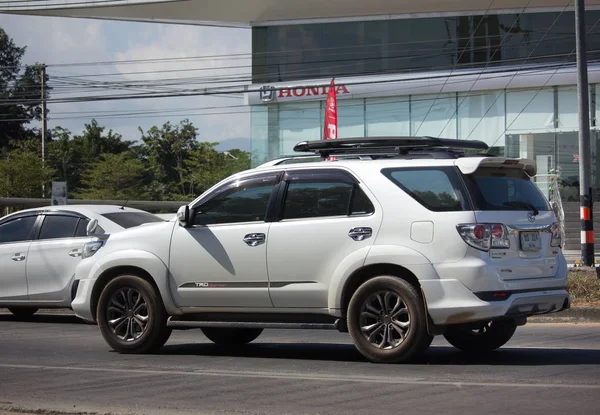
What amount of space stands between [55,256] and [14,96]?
180 feet

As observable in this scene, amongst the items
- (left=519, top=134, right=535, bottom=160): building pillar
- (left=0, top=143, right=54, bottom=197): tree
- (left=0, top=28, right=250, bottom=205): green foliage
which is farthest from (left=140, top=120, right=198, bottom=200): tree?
(left=519, top=134, right=535, bottom=160): building pillar

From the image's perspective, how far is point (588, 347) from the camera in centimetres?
972

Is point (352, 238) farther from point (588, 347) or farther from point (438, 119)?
point (438, 119)

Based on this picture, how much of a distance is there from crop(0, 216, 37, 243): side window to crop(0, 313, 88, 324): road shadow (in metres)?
1.31

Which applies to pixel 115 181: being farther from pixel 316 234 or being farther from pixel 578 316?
pixel 316 234

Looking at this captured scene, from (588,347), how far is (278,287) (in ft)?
10.8

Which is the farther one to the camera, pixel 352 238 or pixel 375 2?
pixel 375 2

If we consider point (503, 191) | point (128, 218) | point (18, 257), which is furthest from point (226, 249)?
point (18, 257)

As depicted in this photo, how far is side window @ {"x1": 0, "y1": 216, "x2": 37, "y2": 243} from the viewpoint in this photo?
14.1 metres

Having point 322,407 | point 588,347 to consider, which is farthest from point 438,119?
point 322,407

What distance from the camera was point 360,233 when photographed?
335 inches

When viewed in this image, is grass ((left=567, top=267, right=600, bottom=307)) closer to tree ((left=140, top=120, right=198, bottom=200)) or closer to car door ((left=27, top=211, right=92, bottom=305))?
car door ((left=27, top=211, right=92, bottom=305))

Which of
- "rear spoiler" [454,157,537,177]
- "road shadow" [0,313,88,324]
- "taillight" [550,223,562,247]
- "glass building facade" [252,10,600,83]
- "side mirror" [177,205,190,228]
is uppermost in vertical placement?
"glass building facade" [252,10,600,83]

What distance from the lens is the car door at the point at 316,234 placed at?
8547 mm
